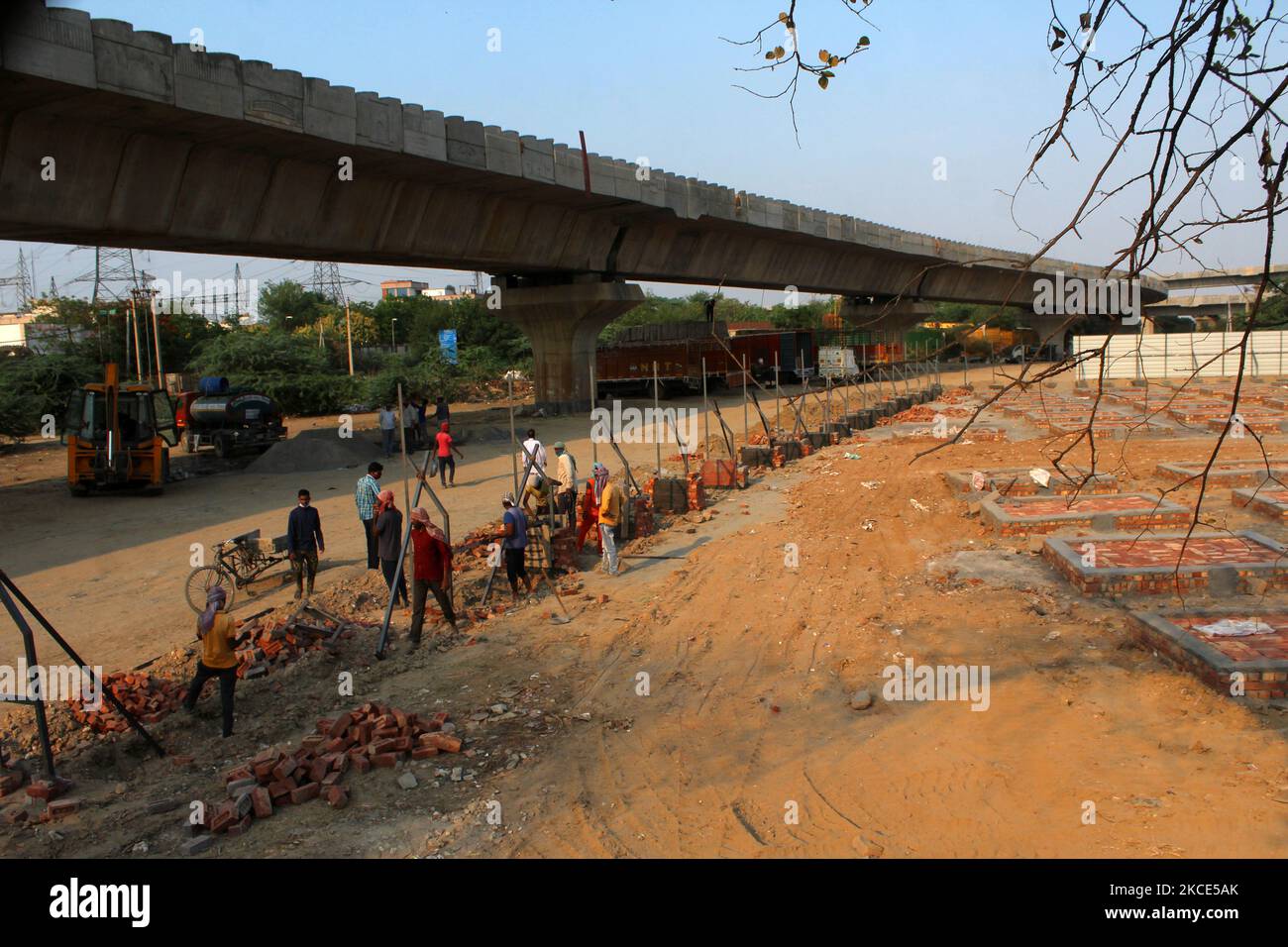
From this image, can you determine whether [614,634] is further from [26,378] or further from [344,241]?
[26,378]

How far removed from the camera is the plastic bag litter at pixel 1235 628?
798 cm

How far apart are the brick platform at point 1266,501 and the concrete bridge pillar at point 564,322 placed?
2064 centimetres

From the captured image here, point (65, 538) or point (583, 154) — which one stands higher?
point (583, 154)

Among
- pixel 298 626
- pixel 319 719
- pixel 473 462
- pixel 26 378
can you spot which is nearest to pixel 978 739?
pixel 319 719

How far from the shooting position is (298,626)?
9.99 m

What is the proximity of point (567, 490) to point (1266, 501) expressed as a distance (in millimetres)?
10168

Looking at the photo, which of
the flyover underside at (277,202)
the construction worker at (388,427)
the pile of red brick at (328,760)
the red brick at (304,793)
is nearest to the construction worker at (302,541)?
the pile of red brick at (328,760)

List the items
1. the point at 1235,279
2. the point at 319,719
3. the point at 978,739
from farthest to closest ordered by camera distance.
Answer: the point at 319,719
the point at 978,739
the point at 1235,279

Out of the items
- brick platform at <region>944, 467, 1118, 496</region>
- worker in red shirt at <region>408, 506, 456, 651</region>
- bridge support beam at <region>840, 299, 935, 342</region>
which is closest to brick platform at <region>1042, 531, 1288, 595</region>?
brick platform at <region>944, 467, 1118, 496</region>

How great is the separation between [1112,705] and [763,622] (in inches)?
148

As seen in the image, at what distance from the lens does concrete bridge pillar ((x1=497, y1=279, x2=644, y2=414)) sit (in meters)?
31.1

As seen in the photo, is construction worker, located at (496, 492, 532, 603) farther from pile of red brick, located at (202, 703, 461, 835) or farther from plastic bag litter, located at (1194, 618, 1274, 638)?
plastic bag litter, located at (1194, 618, 1274, 638)

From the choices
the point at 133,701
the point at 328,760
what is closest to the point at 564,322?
the point at 133,701
